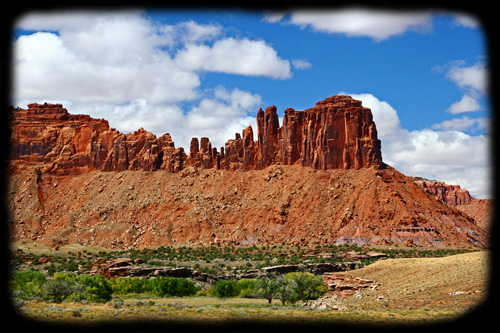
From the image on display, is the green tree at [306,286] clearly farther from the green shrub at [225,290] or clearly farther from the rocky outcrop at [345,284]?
the green shrub at [225,290]

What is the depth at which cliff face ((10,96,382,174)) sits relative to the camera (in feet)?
228

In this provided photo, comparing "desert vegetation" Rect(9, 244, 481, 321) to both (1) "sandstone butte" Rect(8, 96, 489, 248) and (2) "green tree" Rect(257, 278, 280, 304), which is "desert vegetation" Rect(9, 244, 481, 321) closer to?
(2) "green tree" Rect(257, 278, 280, 304)

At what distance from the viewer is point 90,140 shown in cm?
7988

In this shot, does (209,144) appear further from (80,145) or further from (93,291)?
(93,291)

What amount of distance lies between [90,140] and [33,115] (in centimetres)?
1176

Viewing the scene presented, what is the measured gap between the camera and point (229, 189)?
69.0m

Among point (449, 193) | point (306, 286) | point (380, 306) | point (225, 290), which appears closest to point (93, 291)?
point (225, 290)

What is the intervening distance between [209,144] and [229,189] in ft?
29.4

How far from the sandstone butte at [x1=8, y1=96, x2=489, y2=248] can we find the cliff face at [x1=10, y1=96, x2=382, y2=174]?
15cm

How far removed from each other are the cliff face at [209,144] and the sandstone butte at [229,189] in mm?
150

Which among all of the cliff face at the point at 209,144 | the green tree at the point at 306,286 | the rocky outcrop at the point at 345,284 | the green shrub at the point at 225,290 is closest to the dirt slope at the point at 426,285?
the rocky outcrop at the point at 345,284

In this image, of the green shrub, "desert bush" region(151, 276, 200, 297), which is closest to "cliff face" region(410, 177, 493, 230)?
the green shrub

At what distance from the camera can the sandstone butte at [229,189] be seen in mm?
60219

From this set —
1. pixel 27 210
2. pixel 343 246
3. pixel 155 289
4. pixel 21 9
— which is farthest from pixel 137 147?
pixel 21 9
